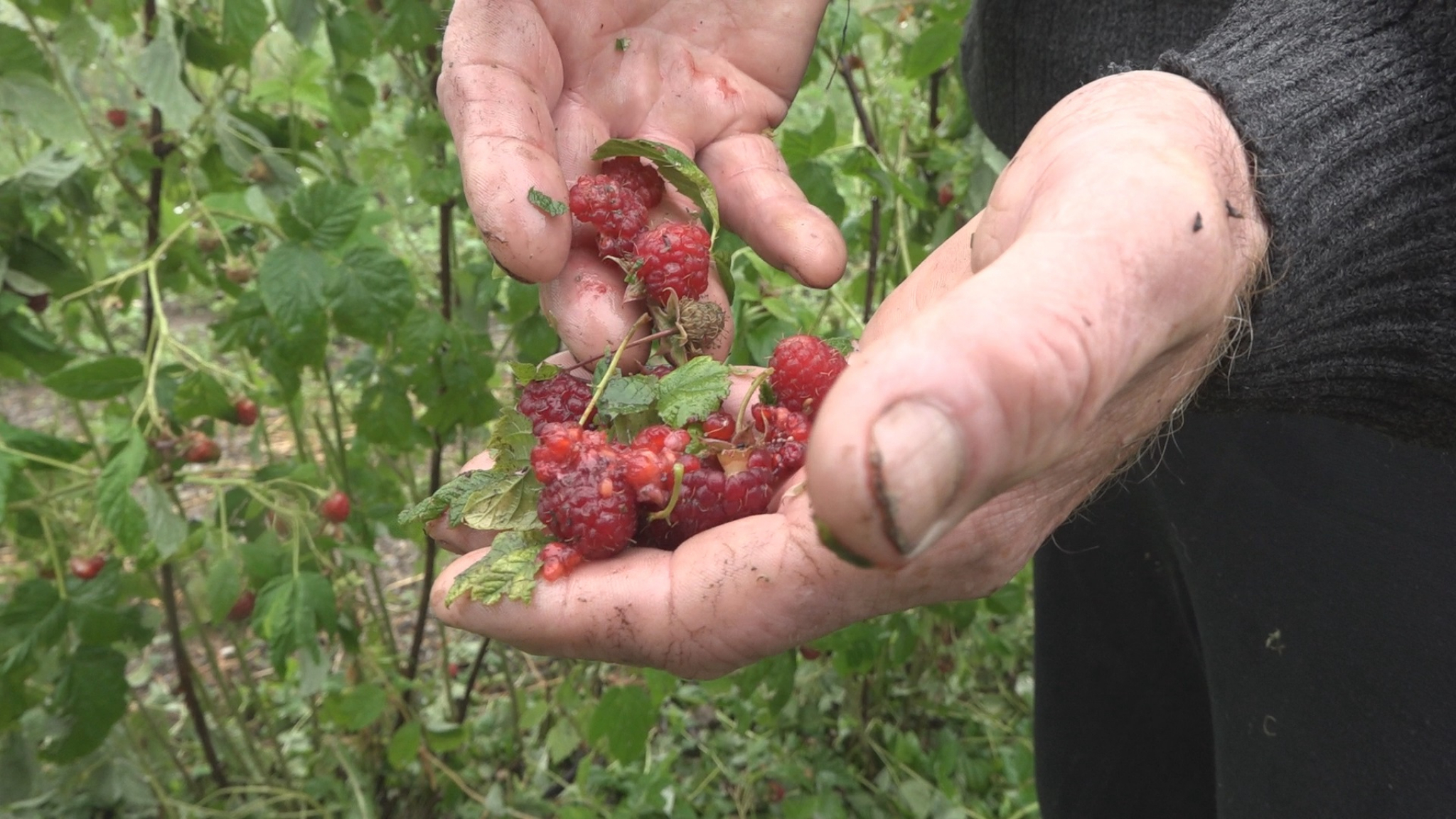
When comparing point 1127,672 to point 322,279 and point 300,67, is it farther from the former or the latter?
point 300,67

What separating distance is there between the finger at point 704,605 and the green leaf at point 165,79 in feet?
3.04

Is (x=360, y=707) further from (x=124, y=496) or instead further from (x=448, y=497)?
(x=448, y=497)

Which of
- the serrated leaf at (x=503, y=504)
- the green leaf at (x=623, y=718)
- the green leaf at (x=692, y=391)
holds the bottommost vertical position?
the green leaf at (x=623, y=718)

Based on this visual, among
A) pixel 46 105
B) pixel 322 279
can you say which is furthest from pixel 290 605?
pixel 46 105

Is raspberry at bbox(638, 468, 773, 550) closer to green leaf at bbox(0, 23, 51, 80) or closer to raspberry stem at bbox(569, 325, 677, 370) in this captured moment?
raspberry stem at bbox(569, 325, 677, 370)

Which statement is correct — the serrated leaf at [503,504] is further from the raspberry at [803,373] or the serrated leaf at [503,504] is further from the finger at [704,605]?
the raspberry at [803,373]

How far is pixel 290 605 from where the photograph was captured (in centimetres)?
134

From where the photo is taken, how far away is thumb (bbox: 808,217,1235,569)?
1.55 ft

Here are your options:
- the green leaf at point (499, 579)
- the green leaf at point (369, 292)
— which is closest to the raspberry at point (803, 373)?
the green leaf at point (499, 579)

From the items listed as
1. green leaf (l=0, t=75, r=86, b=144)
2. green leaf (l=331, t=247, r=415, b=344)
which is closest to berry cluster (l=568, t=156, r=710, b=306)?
green leaf (l=331, t=247, r=415, b=344)

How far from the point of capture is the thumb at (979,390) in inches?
18.6

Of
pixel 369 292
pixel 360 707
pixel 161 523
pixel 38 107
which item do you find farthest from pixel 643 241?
pixel 360 707

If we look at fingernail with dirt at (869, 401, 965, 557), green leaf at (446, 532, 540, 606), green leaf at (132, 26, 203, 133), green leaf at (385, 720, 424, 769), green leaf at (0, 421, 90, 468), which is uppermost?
fingernail with dirt at (869, 401, 965, 557)

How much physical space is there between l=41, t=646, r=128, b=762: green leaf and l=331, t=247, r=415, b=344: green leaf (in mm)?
581
